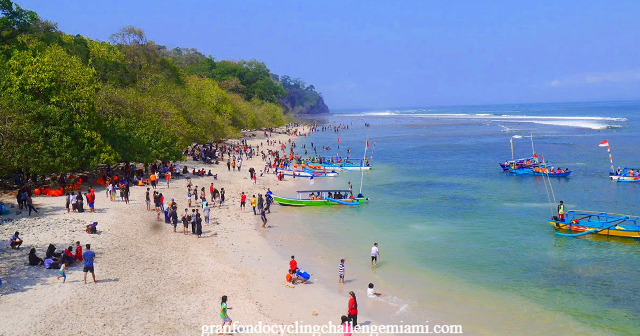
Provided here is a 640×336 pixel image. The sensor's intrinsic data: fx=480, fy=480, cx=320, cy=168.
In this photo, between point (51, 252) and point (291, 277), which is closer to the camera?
point (51, 252)

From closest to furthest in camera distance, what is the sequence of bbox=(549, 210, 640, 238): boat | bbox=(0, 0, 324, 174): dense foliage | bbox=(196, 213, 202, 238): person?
bbox=(196, 213, 202, 238): person → bbox=(549, 210, 640, 238): boat → bbox=(0, 0, 324, 174): dense foliage

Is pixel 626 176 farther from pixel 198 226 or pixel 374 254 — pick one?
pixel 198 226

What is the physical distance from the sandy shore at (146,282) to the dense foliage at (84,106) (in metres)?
3.45

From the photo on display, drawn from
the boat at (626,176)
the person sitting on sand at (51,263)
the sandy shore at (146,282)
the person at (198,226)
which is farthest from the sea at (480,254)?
the person sitting on sand at (51,263)

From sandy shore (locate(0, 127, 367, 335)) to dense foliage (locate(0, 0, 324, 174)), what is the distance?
3452 mm

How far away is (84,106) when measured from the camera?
3111 centimetres

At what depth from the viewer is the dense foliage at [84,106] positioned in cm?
2778

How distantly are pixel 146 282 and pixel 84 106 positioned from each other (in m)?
18.1

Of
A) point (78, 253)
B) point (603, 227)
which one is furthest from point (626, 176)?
point (78, 253)

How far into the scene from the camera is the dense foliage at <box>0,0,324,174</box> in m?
27.8

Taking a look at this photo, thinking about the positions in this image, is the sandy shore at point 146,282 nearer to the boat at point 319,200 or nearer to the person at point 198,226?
the person at point 198,226

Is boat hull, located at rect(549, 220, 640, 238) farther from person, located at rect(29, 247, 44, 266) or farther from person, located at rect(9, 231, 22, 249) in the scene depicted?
person, located at rect(9, 231, 22, 249)

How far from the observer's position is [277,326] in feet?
49.3

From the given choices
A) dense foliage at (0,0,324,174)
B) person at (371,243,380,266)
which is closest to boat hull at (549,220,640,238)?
person at (371,243,380,266)
